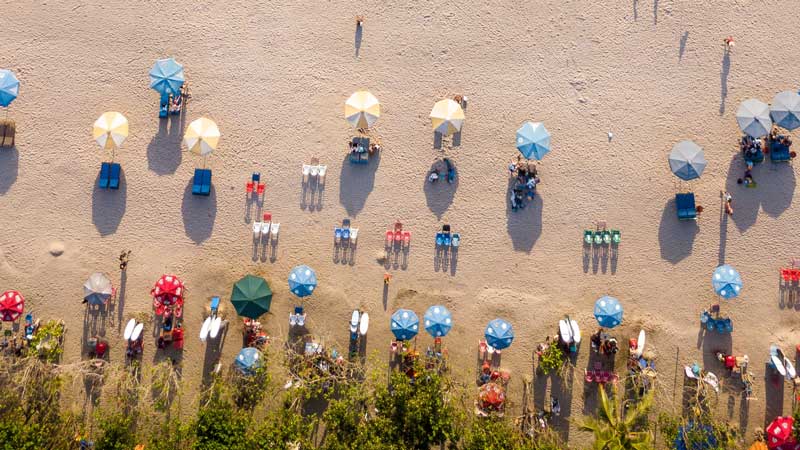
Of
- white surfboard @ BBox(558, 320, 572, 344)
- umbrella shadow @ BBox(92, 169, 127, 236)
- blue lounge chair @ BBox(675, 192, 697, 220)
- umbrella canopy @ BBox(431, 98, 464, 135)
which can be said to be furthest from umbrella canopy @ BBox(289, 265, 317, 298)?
blue lounge chair @ BBox(675, 192, 697, 220)

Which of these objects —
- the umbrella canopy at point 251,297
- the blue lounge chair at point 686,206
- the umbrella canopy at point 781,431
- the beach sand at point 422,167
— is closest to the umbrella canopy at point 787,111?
the beach sand at point 422,167

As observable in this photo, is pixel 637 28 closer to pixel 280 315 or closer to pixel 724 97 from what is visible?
pixel 724 97

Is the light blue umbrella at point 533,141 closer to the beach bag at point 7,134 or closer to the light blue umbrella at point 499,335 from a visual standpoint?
the light blue umbrella at point 499,335

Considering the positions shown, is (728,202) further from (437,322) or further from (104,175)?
(104,175)

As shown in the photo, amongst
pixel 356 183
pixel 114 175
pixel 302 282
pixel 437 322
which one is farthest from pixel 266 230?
pixel 437 322

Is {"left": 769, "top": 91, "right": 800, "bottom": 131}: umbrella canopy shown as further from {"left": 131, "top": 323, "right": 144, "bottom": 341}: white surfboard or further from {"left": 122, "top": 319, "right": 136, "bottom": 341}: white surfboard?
{"left": 122, "top": 319, "right": 136, "bottom": 341}: white surfboard

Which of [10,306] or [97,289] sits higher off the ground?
[97,289]
